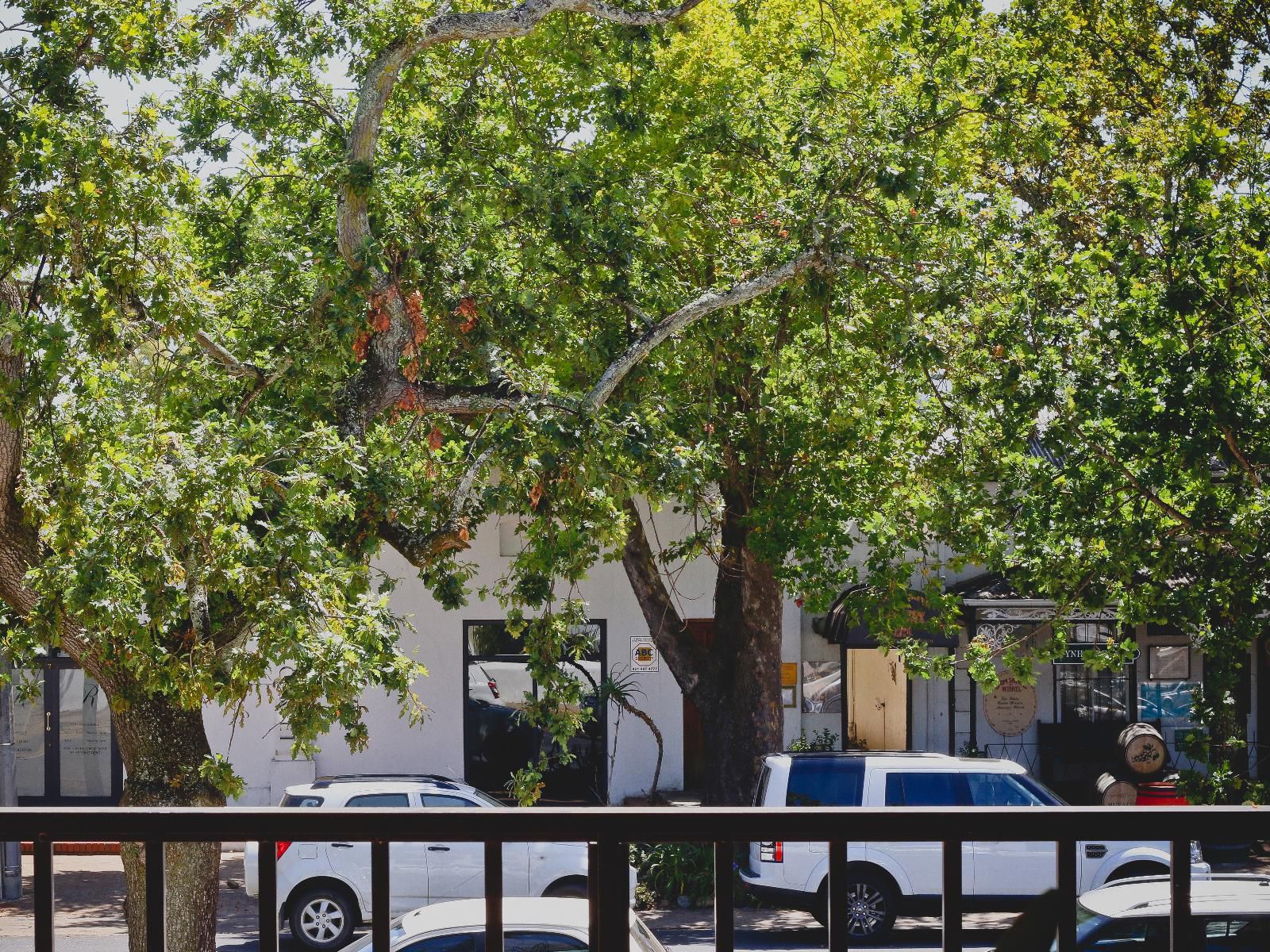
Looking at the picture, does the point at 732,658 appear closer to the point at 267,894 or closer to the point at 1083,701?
the point at 1083,701

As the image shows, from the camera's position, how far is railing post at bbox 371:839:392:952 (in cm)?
249

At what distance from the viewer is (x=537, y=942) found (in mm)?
6590

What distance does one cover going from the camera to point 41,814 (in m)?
2.50

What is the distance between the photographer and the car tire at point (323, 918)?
1245 cm

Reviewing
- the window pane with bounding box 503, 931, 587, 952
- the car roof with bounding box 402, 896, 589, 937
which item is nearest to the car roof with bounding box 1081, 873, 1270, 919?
the car roof with bounding box 402, 896, 589, 937

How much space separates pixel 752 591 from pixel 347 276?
828cm

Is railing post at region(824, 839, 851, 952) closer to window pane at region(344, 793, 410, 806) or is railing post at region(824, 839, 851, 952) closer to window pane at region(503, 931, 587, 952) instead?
window pane at region(503, 931, 587, 952)

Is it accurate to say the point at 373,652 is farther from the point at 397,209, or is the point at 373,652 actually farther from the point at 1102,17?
the point at 1102,17

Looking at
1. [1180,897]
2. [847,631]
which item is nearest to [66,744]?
[847,631]

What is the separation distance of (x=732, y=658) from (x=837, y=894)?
47.4 feet

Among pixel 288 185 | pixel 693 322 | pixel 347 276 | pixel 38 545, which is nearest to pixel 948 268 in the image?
pixel 693 322

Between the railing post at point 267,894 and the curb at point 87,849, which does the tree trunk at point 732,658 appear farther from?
the railing post at point 267,894

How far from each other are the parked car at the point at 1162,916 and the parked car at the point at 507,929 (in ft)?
7.20

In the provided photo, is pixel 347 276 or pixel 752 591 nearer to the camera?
pixel 347 276
